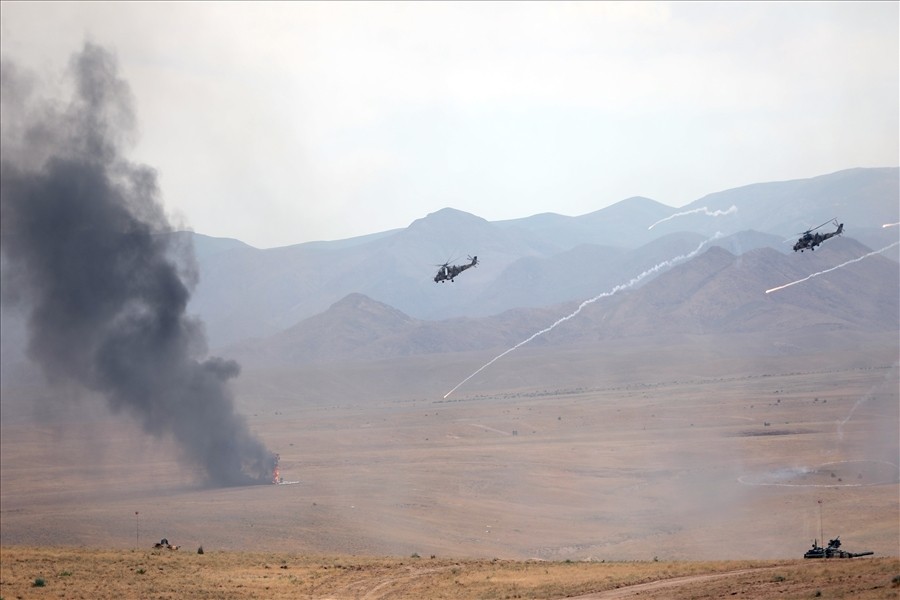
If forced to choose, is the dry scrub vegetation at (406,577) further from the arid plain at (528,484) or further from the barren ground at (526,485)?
the arid plain at (528,484)

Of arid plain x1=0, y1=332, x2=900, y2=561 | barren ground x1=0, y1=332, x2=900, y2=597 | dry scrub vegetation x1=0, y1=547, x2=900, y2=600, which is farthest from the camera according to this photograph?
arid plain x1=0, y1=332, x2=900, y2=561

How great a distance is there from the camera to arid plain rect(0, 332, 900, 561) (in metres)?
72.2

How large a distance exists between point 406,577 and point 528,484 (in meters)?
47.0

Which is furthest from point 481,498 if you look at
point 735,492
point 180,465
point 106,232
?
point 106,232

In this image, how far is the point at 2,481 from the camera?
120 m

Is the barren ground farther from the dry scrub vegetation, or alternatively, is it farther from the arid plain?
the dry scrub vegetation

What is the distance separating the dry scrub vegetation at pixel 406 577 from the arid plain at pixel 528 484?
12.6 meters

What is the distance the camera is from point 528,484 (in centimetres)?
9619

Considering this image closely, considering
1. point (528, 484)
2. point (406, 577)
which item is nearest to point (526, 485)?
point (528, 484)

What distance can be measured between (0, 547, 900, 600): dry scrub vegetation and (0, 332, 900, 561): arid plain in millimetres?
12638

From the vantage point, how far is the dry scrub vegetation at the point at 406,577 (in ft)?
132

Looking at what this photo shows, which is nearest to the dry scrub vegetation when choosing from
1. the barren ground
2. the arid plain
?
the barren ground

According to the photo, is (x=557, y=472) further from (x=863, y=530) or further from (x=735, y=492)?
(x=863, y=530)

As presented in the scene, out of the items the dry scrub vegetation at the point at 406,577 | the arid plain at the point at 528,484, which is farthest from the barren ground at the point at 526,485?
the dry scrub vegetation at the point at 406,577
